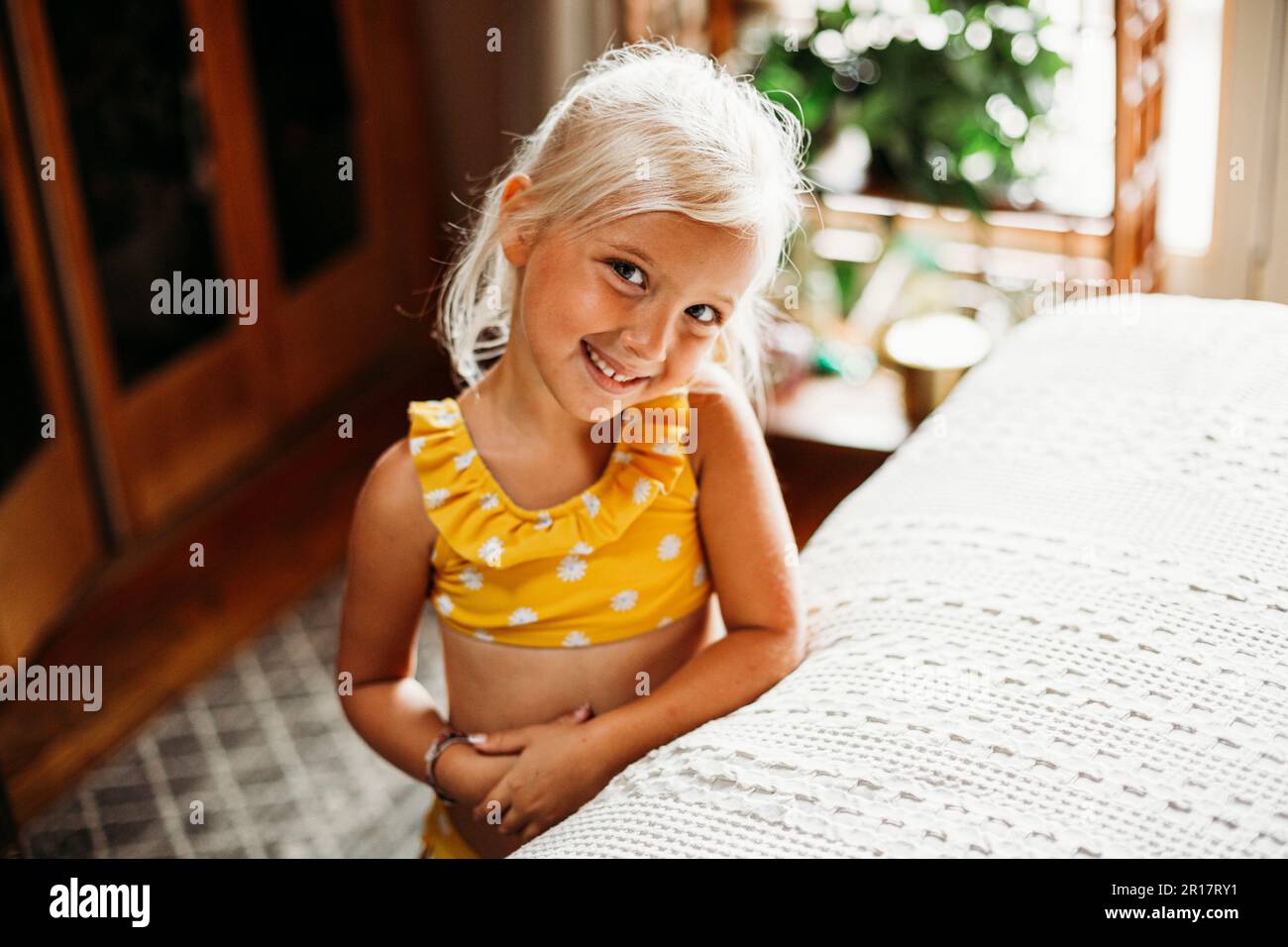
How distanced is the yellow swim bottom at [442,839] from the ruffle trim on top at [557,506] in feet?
0.88

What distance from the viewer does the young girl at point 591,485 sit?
851 millimetres

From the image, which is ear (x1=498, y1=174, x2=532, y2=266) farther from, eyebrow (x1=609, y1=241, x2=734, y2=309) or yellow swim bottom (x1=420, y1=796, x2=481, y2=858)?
yellow swim bottom (x1=420, y1=796, x2=481, y2=858)

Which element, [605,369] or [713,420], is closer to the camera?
[605,369]

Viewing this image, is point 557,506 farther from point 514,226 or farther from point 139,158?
point 139,158

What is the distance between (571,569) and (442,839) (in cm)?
29

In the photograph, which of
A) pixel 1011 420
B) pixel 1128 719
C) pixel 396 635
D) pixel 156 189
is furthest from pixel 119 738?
pixel 1128 719

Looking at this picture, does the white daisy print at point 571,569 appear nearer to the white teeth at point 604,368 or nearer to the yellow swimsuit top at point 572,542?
the yellow swimsuit top at point 572,542

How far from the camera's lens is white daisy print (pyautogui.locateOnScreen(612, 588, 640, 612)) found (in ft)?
3.31

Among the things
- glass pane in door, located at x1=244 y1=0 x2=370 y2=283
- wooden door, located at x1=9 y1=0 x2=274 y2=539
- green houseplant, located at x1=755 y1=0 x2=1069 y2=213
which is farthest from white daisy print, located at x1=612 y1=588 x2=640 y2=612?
glass pane in door, located at x1=244 y1=0 x2=370 y2=283

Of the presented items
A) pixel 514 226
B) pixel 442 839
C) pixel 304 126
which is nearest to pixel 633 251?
pixel 514 226

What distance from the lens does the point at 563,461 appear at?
101cm

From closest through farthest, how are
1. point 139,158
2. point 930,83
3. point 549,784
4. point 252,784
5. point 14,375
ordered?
point 549,784
point 252,784
point 14,375
point 930,83
point 139,158

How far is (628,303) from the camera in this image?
85 centimetres
